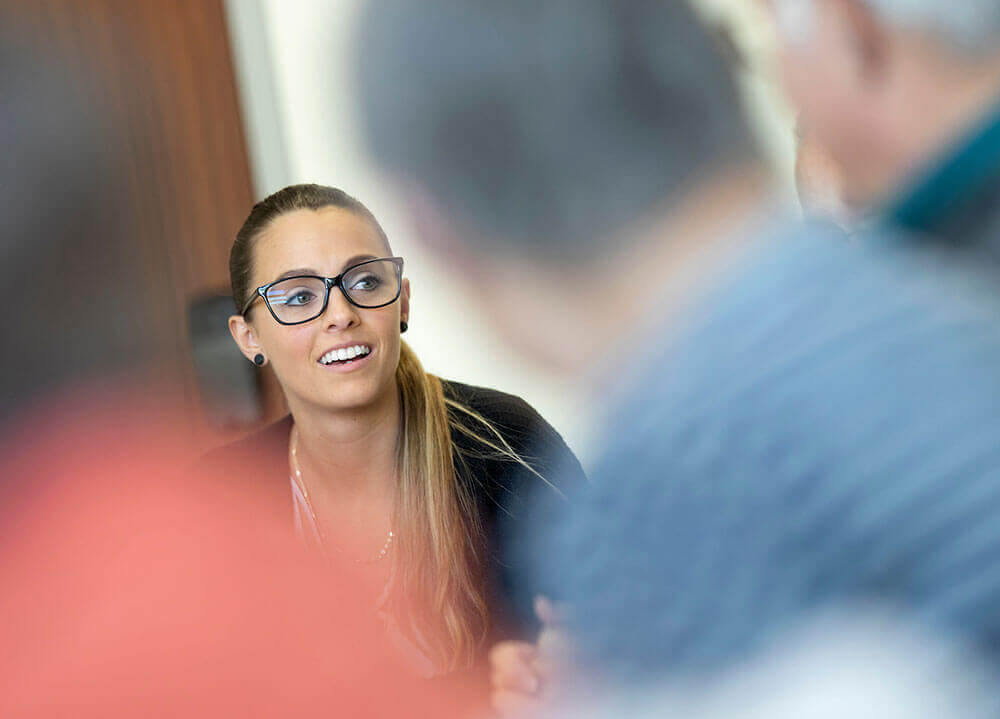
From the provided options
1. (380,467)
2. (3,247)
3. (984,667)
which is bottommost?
(984,667)

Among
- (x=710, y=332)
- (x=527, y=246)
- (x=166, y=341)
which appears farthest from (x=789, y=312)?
(x=166, y=341)

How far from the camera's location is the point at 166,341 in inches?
27.1

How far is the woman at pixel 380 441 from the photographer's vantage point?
510 millimetres

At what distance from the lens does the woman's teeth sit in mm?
516

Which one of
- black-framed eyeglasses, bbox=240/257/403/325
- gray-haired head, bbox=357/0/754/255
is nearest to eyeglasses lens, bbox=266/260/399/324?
black-framed eyeglasses, bbox=240/257/403/325

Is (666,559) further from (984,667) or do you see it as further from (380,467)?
(380,467)

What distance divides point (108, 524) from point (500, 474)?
0.94 ft

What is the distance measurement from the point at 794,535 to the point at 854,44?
0.18m

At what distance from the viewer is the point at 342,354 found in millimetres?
518

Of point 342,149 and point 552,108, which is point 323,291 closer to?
point 342,149

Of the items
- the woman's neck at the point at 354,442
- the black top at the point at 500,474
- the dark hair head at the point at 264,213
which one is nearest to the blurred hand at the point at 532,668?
the black top at the point at 500,474

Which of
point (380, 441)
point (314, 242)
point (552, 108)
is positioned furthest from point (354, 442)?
point (552, 108)

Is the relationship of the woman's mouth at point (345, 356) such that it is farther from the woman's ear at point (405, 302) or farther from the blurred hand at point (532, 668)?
the blurred hand at point (532, 668)

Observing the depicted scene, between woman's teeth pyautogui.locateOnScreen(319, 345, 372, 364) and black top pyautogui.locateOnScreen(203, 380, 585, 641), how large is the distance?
7 cm
